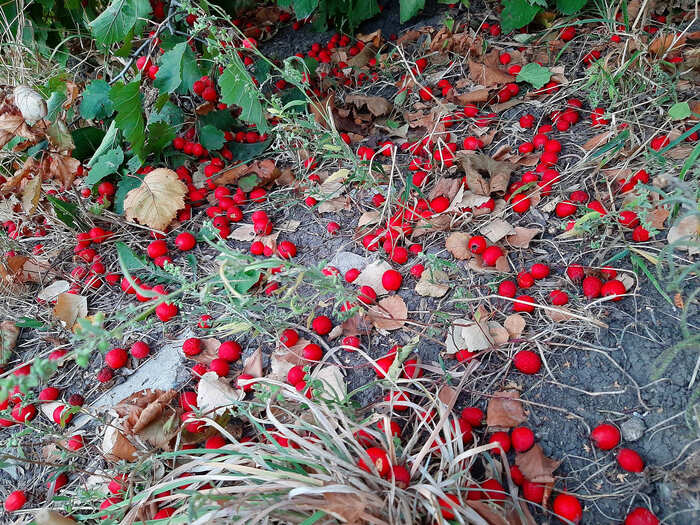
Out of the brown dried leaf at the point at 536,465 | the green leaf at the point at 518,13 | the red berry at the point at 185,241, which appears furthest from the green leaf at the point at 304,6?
the brown dried leaf at the point at 536,465

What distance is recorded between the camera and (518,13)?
8.04 ft

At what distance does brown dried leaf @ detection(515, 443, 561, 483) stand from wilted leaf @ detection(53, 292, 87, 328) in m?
1.70

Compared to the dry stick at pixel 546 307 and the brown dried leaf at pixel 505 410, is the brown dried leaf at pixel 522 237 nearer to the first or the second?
the dry stick at pixel 546 307

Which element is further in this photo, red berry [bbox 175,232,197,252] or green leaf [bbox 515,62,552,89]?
green leaf [bbox 515,62,552,89]

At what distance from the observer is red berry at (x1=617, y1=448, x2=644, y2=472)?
120 cm

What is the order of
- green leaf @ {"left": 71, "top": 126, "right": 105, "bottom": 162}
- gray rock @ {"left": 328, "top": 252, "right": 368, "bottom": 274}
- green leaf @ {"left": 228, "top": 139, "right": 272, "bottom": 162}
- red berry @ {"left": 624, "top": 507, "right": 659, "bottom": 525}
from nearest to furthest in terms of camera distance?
red berry @ {"left": 624, "top": 507, "right": 659, "bottom": 525}, gray rock @ {"left": 328, "top": 252, "right": 368, "bottom": 274}, green leaf @ {"left": 71, "top": 126, "right": 105, "bottom": 162}, green leaf @ {"left": 228, "top": 139, "right": 272, "bottom": 162}

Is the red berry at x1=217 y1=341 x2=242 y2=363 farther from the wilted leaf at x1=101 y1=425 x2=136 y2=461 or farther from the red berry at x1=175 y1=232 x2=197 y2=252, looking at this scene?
the red berry at x1=175 y1=232 x2=197 y2=252

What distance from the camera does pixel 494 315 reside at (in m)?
1.60

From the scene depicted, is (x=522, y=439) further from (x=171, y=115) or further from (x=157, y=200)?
(x=171, y=115)

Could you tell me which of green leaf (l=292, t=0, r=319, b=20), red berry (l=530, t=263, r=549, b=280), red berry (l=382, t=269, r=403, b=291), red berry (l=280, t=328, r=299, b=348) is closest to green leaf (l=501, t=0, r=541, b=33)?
green leaf (l=292, t=0, r=319, b=20)

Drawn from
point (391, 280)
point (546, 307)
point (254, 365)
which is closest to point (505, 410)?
point (546, 307)

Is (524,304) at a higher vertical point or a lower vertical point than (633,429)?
higher

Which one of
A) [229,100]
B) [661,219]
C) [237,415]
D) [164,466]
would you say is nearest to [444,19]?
[229,100]

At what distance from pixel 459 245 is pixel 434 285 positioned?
0.18 m
